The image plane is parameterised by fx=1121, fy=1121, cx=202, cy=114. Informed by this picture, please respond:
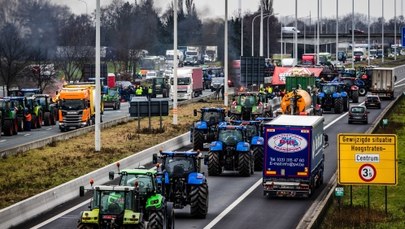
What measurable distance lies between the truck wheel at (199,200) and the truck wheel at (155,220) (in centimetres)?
512

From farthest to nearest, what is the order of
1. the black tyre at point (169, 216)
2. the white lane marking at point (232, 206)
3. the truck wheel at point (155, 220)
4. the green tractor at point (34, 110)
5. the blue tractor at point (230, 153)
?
the green tractor at point (34, 110) < the blue tractor at point (230, 153) < the white lane marking at point (232, 206) < the black tyre at point (169, 216) < the truck wheel at point (155, 220)

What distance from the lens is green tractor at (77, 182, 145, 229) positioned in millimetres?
26953

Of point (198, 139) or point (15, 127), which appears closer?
point (198, 139)

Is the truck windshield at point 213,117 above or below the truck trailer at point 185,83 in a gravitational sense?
below

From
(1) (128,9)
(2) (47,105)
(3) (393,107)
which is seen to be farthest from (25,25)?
(1) (128,9)

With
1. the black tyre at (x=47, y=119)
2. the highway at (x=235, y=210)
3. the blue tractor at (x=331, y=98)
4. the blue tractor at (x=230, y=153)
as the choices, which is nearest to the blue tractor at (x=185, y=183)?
the highway at (x=235, y=210)

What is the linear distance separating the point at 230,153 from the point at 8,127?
26.6 metres

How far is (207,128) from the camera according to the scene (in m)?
58.0

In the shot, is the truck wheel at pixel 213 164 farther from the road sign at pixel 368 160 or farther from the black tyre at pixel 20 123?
the black tyre at pixel 20 123

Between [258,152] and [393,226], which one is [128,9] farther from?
[393,226]

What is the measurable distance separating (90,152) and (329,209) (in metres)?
20.4

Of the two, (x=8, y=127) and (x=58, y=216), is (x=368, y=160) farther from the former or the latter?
(x=8, y=127)

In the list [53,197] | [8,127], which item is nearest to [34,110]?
[8,127]

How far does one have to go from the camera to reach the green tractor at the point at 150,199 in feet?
94.3
